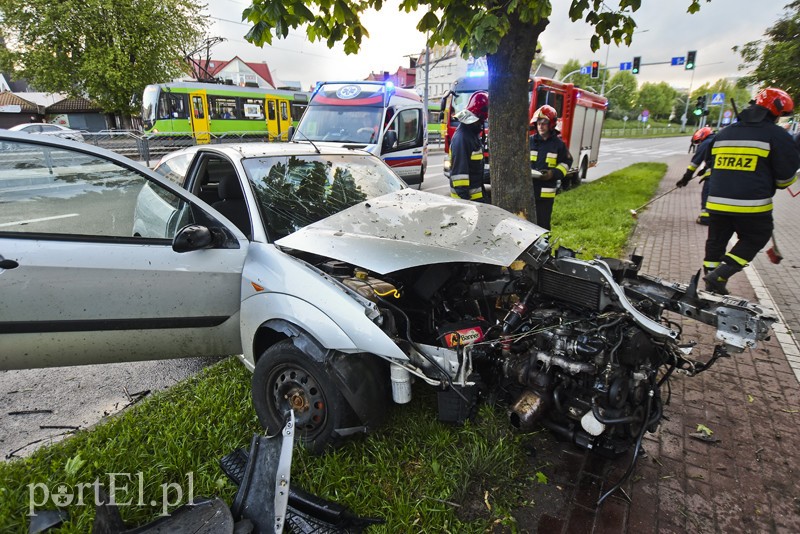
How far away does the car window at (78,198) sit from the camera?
254cm

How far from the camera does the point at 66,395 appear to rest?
3277 millimetres

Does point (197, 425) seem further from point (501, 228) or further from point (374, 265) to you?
point (501, 228)

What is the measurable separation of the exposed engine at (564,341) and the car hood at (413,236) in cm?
16

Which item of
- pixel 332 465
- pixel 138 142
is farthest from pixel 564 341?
pixel 138 142

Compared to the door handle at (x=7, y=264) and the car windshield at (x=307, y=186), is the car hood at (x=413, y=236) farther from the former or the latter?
the door handle at (x=7, y=264)

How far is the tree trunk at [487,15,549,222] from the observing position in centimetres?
476

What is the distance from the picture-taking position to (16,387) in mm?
3332

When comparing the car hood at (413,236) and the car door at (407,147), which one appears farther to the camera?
the car door at (407,147)

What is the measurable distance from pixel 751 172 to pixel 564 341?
10.7 ft

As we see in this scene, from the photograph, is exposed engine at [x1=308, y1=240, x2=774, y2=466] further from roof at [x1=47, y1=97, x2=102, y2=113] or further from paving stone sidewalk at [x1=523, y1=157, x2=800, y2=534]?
roof at [x1=47, y1=97, x2=102, y2=113]

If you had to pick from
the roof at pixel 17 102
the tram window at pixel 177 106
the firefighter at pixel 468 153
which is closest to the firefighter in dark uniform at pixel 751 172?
the firefighter at pixel 468 153

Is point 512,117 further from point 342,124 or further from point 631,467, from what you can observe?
point 342,124

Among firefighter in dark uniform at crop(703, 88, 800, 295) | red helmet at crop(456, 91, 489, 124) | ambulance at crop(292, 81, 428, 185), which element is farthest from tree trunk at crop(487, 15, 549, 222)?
ambulance at crop(292, 81, 428, 185)

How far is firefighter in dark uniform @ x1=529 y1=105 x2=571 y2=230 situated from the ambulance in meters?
4.11
